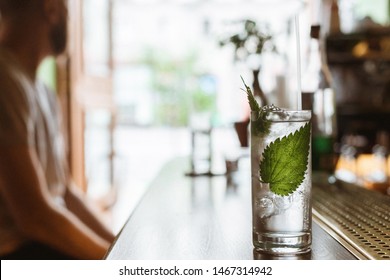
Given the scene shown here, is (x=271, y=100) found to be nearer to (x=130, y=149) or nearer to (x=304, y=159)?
(x=304, y=159)

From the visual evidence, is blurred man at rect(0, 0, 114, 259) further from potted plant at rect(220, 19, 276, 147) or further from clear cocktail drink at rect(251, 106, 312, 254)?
clear cocktail drink at rect(251, 106, 312, 254)

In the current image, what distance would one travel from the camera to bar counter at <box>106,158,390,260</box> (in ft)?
2.18

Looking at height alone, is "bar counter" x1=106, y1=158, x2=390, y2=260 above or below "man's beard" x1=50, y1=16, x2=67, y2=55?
below

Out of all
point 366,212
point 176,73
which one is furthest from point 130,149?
point 366,212

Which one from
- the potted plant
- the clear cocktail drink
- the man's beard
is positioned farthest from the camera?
the man's beard

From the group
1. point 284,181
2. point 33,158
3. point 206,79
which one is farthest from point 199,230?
point 206,79

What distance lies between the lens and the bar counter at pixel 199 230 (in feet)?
2.18

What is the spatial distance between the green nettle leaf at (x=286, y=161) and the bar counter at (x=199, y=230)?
0.27 ft

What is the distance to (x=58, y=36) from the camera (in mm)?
1786

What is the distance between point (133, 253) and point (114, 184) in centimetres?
352

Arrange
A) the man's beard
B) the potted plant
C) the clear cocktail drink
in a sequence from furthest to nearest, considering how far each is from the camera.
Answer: the man's beard → the potted plant → the clear cocktail drink

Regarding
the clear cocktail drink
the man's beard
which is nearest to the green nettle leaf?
the clear cocktail drink

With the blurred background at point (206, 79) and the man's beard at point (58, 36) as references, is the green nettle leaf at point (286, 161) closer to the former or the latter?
the blurred background at point (206, 79)

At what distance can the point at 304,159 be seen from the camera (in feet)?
2.16
